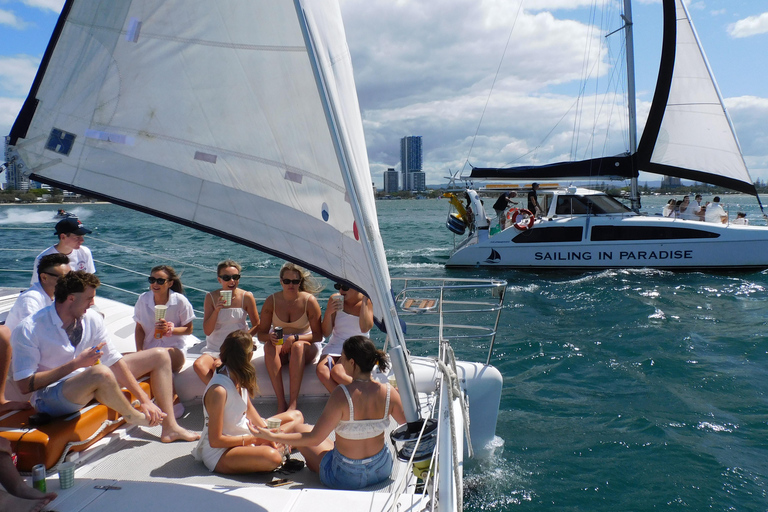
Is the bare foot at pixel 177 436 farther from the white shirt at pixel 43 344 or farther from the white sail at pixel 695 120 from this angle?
the white sail at pixel 695 120

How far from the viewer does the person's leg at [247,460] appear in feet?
10.7

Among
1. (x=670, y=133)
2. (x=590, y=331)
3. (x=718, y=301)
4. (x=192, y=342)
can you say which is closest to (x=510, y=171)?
(x=670, y=133)

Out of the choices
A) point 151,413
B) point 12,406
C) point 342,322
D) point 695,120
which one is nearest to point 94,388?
point 151,413

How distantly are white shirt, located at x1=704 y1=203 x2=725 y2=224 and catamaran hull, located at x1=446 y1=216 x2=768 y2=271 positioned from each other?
2.41ft

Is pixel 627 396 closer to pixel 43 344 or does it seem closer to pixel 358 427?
pixel 358 427

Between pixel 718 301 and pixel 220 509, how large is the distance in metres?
12.3

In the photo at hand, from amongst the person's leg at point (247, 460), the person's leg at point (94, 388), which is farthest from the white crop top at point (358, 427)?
the person's leg at point (94, 388)

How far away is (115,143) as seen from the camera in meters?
3.04

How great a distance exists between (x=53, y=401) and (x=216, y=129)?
6.10 feet

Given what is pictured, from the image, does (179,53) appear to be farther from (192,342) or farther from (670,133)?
(670,133)

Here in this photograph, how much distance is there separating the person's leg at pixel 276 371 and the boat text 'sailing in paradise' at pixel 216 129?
1.45 m

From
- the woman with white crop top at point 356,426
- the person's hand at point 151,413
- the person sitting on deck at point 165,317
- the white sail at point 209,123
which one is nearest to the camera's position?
the white sail at point 209,123

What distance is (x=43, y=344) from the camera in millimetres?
3359

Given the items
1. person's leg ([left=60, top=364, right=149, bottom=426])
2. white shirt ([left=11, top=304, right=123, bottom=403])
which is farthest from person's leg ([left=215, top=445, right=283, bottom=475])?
white shirt ([left=11, top=304, right=123, bottom=403])
